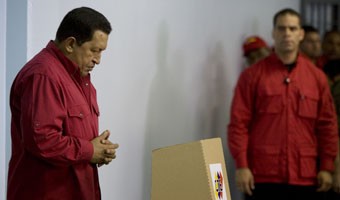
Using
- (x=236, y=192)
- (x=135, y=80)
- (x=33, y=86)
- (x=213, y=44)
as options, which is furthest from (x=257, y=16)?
(x=33, y=86)

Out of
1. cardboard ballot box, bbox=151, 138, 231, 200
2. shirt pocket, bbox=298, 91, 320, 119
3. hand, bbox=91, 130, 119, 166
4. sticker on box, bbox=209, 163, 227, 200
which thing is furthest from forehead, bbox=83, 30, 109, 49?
shirt pocket, bbox=298, 91, 320, 119


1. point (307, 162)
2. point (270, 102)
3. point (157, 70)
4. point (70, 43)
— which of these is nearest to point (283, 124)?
point (270, 102)

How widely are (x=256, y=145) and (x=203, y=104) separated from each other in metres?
0.68

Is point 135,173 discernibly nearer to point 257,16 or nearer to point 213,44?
point 213,44

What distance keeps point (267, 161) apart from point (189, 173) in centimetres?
130

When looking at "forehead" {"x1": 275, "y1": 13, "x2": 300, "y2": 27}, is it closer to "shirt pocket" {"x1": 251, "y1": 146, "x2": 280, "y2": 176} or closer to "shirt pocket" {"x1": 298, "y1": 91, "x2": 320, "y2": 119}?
"shirt pocket" {"x1": 298, "y1": 91, "x2": 320, "y2": 119}

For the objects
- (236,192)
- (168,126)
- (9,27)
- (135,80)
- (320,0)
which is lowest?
(236,192)

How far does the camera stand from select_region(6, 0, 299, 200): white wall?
2951 millimetres

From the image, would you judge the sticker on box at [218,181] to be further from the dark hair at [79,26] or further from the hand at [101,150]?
the dark hair at [79,26]

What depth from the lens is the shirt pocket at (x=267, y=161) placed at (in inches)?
130

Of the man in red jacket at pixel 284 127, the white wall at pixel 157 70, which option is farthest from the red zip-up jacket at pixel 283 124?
the white wall at pixel 157 70

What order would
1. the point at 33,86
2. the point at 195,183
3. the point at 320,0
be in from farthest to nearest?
1. the point at 320,0
2. the point at 195,183
3. the point at 33,86

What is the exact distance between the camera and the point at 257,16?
4.45 metres

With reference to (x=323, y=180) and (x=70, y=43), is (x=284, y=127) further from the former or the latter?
(x=70, y=43)
